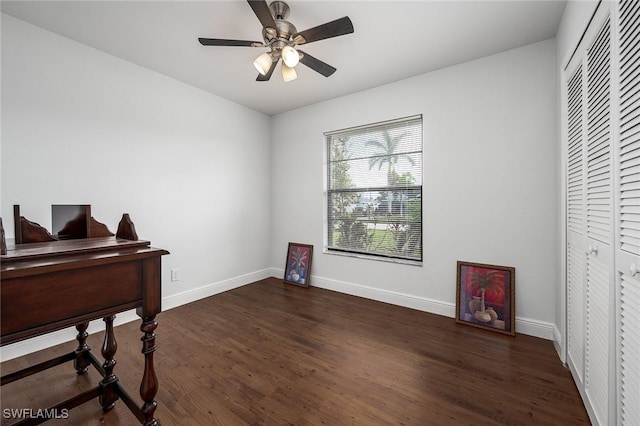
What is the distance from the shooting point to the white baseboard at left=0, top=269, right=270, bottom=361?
2.06m

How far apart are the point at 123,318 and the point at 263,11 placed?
9.88 feet

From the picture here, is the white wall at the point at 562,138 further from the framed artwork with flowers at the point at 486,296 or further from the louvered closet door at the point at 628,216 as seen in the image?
the louvered closet door at the point at 628,216

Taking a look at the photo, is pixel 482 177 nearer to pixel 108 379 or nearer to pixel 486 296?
pixel 486 296

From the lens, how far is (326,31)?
180cm

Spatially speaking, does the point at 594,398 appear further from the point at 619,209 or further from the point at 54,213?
the point at 54,213

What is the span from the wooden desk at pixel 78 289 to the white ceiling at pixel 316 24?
1.84 m

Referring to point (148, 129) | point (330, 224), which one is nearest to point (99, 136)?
point (148, 129)

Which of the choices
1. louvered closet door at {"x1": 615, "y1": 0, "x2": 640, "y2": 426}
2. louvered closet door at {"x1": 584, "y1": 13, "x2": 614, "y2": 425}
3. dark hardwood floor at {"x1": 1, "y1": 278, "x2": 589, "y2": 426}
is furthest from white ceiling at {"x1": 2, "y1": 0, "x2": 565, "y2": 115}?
dark hardwood floor at {"x1": 1, "y1": 278, "x2": 589, "y2": 426}

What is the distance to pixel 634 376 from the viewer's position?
102 cm

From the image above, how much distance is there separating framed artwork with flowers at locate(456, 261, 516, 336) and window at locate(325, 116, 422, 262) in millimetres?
528

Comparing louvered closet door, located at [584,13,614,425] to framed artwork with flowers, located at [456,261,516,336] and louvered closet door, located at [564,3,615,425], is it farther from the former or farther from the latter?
framed artwork with flowers, located at [456,261,516,336]

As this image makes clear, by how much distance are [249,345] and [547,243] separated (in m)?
2.73

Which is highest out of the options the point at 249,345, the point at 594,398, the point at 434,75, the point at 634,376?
the point at 434,75

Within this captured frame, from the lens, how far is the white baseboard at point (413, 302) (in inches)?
91.3
